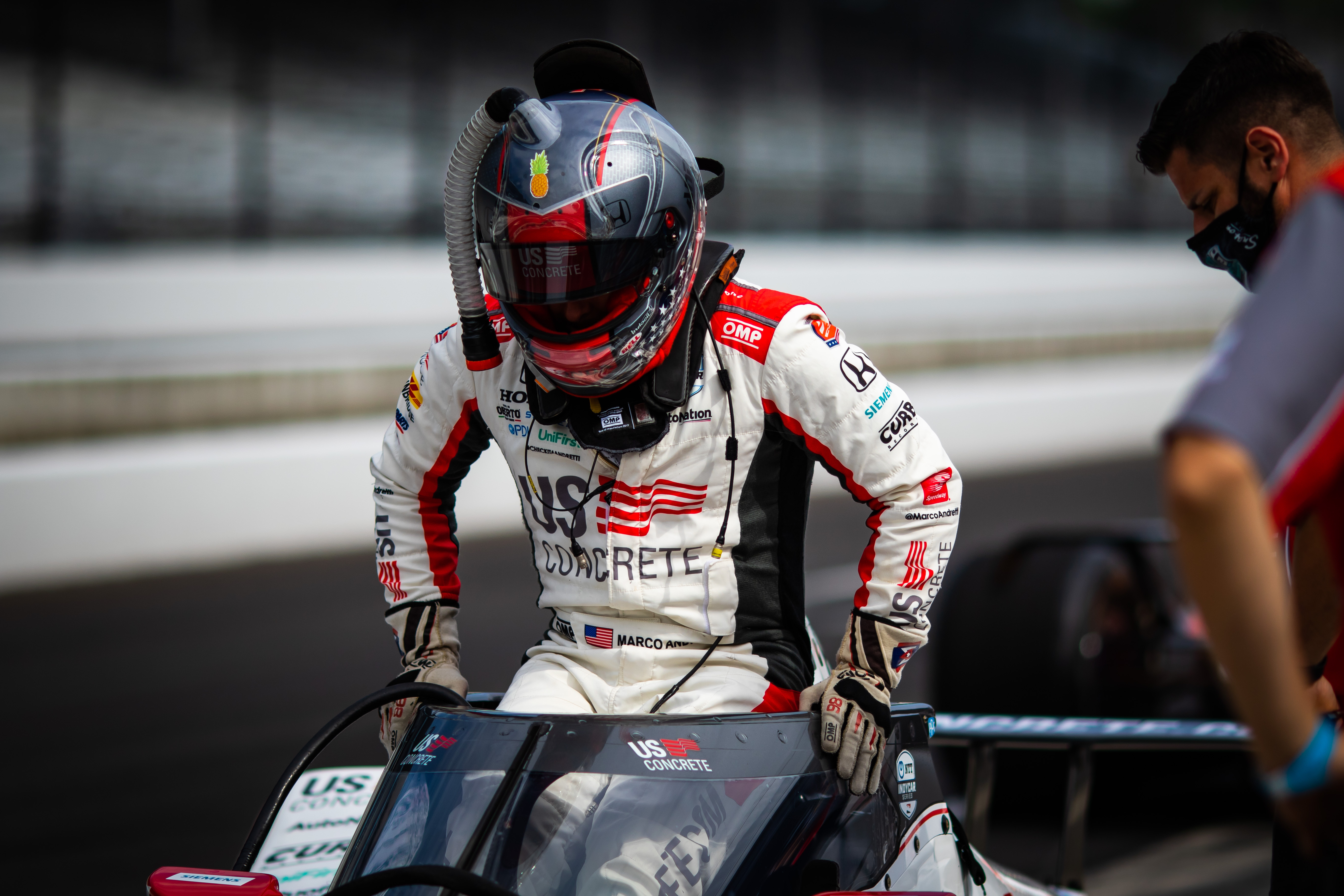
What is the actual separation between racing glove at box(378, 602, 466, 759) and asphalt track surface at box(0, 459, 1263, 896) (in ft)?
6.21

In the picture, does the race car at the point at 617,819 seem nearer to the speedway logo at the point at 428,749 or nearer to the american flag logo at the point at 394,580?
the speedway logo at the point at 428,749

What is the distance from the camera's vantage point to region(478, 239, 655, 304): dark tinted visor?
7.85ft

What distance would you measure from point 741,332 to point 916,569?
524 mm

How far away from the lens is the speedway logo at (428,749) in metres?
2.22

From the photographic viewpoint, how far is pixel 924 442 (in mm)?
2574

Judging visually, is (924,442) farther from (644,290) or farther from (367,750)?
(367,750)

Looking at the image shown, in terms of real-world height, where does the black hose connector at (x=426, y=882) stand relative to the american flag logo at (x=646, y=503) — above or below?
below

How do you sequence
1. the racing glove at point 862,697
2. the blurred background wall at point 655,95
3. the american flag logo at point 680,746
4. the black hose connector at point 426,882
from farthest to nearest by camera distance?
1. the blurred background wall at point 655,95
2. the racing glove at point 862,697
3. the american flag logo at point 680,746
4. the black hose connector at point 426,882

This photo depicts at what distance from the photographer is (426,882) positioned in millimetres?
1875

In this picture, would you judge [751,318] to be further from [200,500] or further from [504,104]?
[200,500]

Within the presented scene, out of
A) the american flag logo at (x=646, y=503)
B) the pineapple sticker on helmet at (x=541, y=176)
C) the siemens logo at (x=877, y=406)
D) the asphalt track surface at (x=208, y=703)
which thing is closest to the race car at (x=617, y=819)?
the american flag logo at (x=646, y=503)

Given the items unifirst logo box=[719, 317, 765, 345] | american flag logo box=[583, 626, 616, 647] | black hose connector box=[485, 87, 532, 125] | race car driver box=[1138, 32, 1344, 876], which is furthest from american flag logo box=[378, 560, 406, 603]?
race car driver box=[1138, 32, 1344, 876]

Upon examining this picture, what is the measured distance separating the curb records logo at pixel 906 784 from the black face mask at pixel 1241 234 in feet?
3.12

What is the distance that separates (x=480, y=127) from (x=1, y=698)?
4512mm
